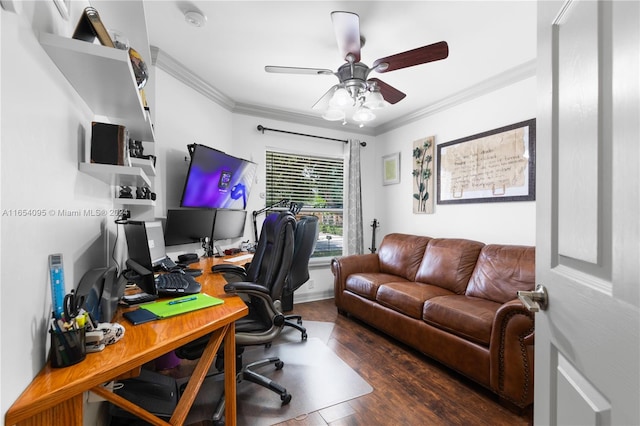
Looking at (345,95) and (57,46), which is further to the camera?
(345,95)

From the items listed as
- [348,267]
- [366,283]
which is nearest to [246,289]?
[366,283]

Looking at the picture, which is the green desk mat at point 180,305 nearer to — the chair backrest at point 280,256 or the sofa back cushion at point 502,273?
the chair backrest at point 280,256

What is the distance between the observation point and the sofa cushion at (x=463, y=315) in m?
1.91

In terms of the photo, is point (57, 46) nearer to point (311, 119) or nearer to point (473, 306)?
point (473, 306)

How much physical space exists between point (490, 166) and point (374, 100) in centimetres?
152

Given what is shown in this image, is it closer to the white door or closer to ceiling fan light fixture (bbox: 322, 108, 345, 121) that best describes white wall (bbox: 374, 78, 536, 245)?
ceiling fan light fixture (bbox: 322, 108, 345, 121)

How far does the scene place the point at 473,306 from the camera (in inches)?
84.9

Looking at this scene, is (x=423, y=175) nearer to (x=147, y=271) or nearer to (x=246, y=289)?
(x=246, y=289)

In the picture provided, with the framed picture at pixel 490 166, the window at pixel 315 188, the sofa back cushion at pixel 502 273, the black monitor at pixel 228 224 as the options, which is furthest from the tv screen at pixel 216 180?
the sofa back cushion at pixel 502 273

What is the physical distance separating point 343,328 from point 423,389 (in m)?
1.16

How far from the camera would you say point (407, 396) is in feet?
6.05

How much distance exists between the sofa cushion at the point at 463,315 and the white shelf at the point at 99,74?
2339 mm

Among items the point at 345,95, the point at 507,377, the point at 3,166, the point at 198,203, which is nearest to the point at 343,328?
the point at 507,377

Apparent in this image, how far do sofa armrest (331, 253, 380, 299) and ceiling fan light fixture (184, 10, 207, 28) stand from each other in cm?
264
